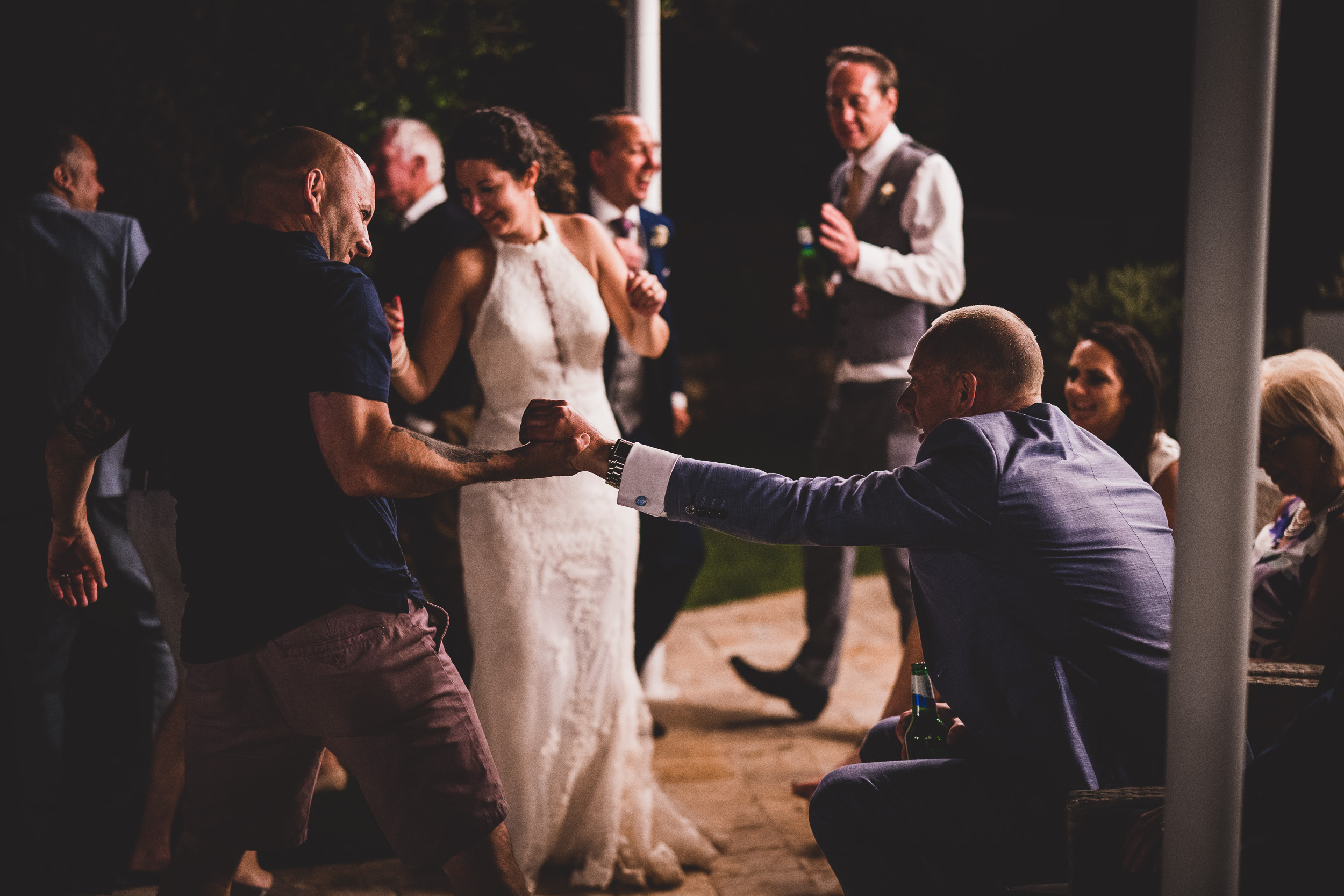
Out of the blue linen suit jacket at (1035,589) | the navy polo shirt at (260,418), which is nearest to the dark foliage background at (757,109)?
the navy polo shirt at (260,418)

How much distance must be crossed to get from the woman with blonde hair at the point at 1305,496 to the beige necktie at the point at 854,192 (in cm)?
177

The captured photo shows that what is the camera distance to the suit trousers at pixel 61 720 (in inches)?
127

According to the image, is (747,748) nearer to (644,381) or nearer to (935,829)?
(644,381)

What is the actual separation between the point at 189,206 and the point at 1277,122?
7.71 m

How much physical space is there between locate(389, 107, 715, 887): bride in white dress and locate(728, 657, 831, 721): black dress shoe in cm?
132

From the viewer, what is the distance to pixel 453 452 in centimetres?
209

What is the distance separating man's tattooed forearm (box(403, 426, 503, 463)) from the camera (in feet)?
6.58

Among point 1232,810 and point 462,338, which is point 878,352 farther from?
point 1232,810

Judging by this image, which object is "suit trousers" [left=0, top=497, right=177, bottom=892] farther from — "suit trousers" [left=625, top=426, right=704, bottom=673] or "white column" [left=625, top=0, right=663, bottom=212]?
"white column" [left=625, top=0, right=663, bottom=212]

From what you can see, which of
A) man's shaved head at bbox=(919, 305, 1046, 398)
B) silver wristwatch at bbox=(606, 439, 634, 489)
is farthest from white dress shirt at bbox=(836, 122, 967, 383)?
silver wristwatch at bbox=(606, 439, 634, 489)

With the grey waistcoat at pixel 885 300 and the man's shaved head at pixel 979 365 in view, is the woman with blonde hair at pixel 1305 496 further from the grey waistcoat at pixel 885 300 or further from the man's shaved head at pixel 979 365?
the grey waistcoat at pixel 885 300

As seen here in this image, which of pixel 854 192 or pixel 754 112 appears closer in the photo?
pixel 854 192

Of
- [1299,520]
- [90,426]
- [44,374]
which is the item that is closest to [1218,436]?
[1299,520]

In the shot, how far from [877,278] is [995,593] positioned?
2129mm
